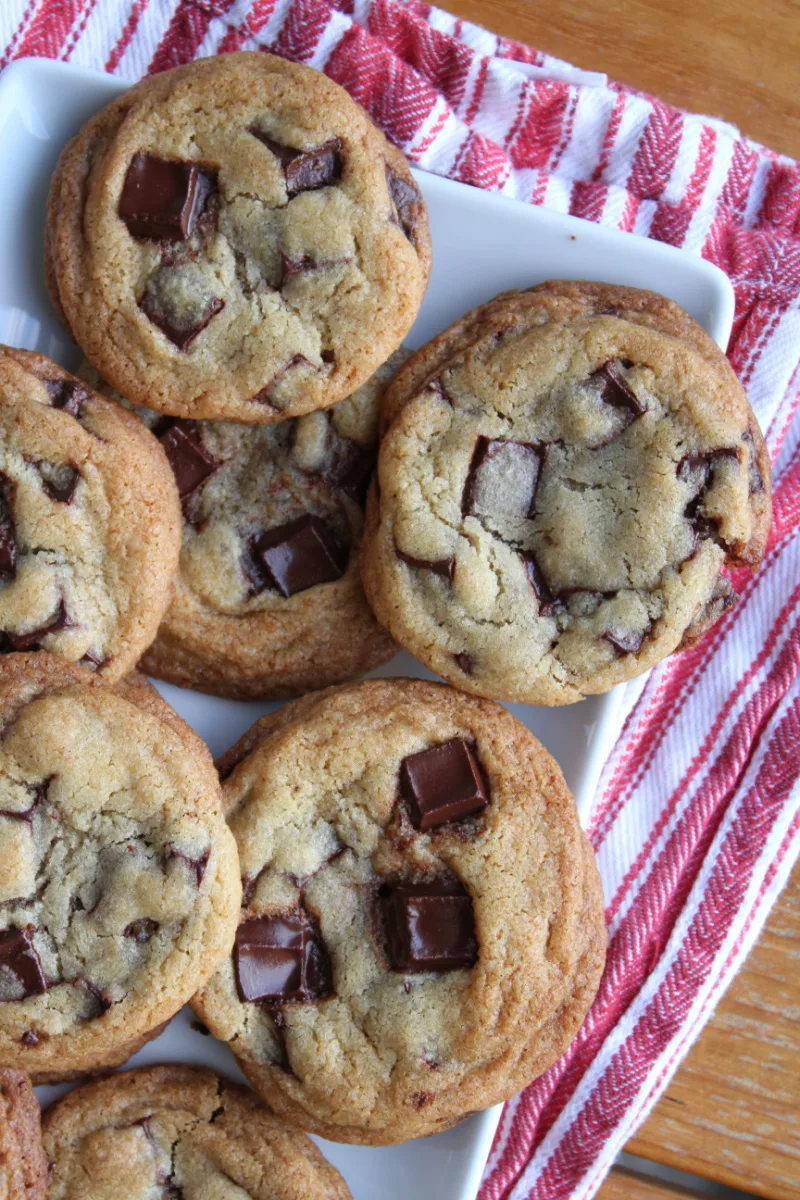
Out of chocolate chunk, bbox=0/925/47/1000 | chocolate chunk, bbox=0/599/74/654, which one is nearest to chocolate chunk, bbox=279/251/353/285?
chocolate chunk, bbox=0/599/74/654

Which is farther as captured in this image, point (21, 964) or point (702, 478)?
point (702, 478)

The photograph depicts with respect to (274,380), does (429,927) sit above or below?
below

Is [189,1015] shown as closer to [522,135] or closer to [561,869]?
[561,869]

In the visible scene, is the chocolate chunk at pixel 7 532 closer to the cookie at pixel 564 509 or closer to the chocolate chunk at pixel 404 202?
the cookie at pixel 564 509

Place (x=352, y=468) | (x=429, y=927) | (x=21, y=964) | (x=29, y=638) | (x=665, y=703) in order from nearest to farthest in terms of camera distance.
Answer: (x=21, y=964), (x=29, y=638), (x=429, y=927), (x=352, y=468), (x=665, y=703)

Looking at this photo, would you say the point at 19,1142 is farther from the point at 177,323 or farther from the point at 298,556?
the point at 177,323

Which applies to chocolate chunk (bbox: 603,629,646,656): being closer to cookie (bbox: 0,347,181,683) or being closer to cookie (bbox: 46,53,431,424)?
cookie (bbox: 46,53,431,424)

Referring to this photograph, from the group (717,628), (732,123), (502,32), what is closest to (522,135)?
(502,32)

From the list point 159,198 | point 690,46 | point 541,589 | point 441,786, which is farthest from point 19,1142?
point 690,46
